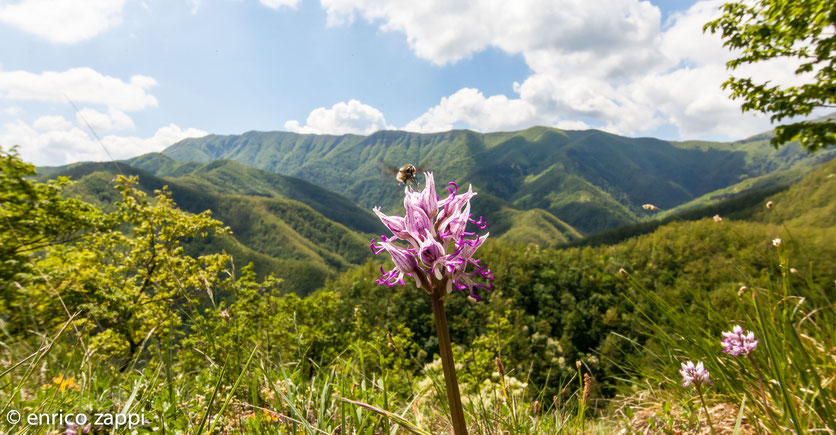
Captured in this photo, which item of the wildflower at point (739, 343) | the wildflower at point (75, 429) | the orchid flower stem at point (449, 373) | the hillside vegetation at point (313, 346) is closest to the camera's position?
the orchid flower stem at point (449, 373)

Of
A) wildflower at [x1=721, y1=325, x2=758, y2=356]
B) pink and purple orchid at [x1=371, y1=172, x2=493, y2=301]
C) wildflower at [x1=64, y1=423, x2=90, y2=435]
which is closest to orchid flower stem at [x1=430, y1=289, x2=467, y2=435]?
pink and purple orchid at [x1=371, y1=172, x2=493, y2=301]

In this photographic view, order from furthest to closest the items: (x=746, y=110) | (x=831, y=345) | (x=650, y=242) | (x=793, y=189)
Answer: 1. (x=793, y=189)
2. (x=650, y=242)
3. (x=746, y=110)
4. (x=831, y=345)

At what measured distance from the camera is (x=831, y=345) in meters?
2.96

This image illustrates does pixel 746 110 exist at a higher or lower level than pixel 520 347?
higher

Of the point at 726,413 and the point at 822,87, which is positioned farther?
the point at 822,87

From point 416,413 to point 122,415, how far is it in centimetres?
213

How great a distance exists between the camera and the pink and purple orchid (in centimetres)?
155

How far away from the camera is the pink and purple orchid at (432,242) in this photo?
5.08 feet

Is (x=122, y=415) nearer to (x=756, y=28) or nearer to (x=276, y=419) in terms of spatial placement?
(x=276, y=419)

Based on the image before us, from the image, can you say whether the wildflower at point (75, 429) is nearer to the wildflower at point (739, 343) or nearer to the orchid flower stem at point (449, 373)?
the orchid flower stem at point (449, 373)

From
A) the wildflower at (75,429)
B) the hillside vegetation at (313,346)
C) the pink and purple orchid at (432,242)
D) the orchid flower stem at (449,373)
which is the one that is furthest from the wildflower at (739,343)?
the wildflower at (75,429)

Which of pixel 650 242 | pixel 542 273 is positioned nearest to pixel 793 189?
pixel 650 242

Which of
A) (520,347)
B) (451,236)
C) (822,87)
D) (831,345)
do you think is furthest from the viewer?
A: (520,347)

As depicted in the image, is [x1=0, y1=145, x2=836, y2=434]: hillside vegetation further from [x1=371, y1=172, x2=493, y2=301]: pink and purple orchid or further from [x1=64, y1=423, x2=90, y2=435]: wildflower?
[x1=371, y1=172, x2=493, y2=301]: pink and purple orchid
